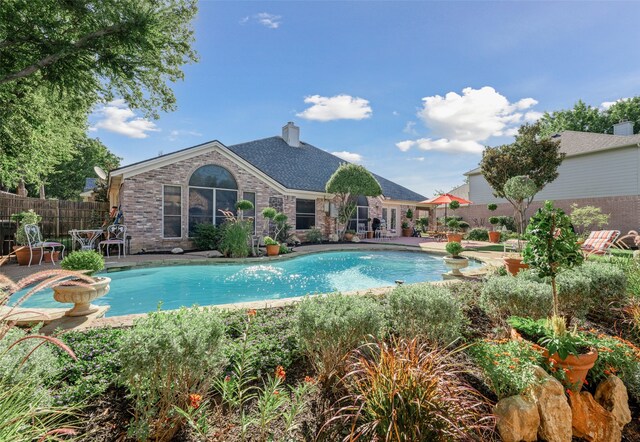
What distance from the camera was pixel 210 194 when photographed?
543 inches

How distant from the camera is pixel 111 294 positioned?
736 centimetres

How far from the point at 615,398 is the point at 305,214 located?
1577cm

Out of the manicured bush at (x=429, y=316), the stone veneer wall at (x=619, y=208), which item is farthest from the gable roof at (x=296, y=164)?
the manicured bush at (x=429, y=316)

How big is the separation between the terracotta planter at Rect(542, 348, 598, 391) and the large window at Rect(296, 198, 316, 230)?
15.3 metres

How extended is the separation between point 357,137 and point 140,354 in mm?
20009

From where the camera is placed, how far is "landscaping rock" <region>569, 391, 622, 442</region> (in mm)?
2637

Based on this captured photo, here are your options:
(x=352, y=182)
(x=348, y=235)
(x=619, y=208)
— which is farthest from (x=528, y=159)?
(x=348, y=235)

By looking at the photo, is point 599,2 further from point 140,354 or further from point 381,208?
point 381,208

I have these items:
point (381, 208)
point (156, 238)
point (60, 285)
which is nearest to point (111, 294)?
point (60, 285)

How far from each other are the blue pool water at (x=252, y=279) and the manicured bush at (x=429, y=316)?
4084 millimetres

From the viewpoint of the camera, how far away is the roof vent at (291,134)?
23.1 metres

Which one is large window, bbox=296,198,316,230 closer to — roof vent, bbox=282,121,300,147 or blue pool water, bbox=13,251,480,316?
blue pool water, bbox=13,251,480,316

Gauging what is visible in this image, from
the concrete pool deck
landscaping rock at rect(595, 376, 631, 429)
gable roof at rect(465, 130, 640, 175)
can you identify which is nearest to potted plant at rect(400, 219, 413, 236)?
the concrete pool deck

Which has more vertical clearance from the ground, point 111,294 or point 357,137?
point 357,137
